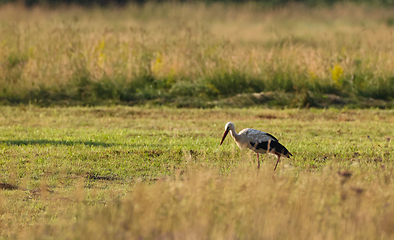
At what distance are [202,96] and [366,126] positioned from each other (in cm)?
561

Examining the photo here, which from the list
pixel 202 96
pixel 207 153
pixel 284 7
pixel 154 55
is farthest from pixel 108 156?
pixel 284 7

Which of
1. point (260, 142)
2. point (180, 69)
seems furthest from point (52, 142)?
point (180, 69)

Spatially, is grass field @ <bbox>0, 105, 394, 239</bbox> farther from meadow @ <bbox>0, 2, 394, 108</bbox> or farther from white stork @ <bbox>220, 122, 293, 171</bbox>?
meadow @ <bbox>0, 2, 394, 108</bbox>

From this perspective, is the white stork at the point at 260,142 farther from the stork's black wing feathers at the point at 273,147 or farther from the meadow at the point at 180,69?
the meadow at the point at 180,69

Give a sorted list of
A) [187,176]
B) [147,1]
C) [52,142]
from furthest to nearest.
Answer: [147,1]
[52,142]
[187,176]

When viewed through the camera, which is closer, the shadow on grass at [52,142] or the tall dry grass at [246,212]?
the tall dry grass at [246,212]

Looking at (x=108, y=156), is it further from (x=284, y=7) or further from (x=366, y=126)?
(x=284, y=7)

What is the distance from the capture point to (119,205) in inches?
249

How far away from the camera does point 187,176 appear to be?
7.43 meters

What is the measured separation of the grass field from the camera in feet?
18.2

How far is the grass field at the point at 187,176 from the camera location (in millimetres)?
5555

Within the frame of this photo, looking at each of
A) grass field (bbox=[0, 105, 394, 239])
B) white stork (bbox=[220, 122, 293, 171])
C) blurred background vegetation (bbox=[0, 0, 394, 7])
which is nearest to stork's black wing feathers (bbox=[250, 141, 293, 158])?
white stork (bbox=[220, 122, 293, 171])

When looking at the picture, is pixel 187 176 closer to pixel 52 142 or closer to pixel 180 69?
pixel 52 142

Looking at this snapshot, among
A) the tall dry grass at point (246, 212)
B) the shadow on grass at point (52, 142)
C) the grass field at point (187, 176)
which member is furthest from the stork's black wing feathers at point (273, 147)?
the shadow on grass at point (52, 142)
